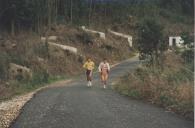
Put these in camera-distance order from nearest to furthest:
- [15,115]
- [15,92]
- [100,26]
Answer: [15,115] → [15,92] → [100,26]

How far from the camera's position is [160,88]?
20.7 metres

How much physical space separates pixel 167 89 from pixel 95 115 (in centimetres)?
434

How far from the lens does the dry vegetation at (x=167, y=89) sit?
1732 centimetres

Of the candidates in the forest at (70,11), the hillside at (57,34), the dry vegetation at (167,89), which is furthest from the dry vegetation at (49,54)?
the dry vegetation at (167,89)

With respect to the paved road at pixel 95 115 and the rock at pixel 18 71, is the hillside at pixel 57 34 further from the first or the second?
the paved road at pixel 95 115

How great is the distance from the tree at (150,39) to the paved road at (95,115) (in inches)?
699

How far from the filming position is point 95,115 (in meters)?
16.7

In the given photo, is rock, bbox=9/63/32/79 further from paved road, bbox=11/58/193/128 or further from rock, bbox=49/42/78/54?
paved road, bbox=11/58/193/128

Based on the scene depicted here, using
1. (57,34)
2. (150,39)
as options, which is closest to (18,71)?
(150,39)

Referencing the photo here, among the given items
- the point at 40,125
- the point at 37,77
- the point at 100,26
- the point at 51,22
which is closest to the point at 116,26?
the point at 100,26

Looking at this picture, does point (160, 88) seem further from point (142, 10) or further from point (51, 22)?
point (142, 10)

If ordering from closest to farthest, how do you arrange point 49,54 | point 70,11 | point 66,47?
point 49,54
point 66,47
point 70,11

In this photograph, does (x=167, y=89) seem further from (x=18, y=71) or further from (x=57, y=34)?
(x=57, y=34)

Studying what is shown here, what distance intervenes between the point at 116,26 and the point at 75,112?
62.7 metres
